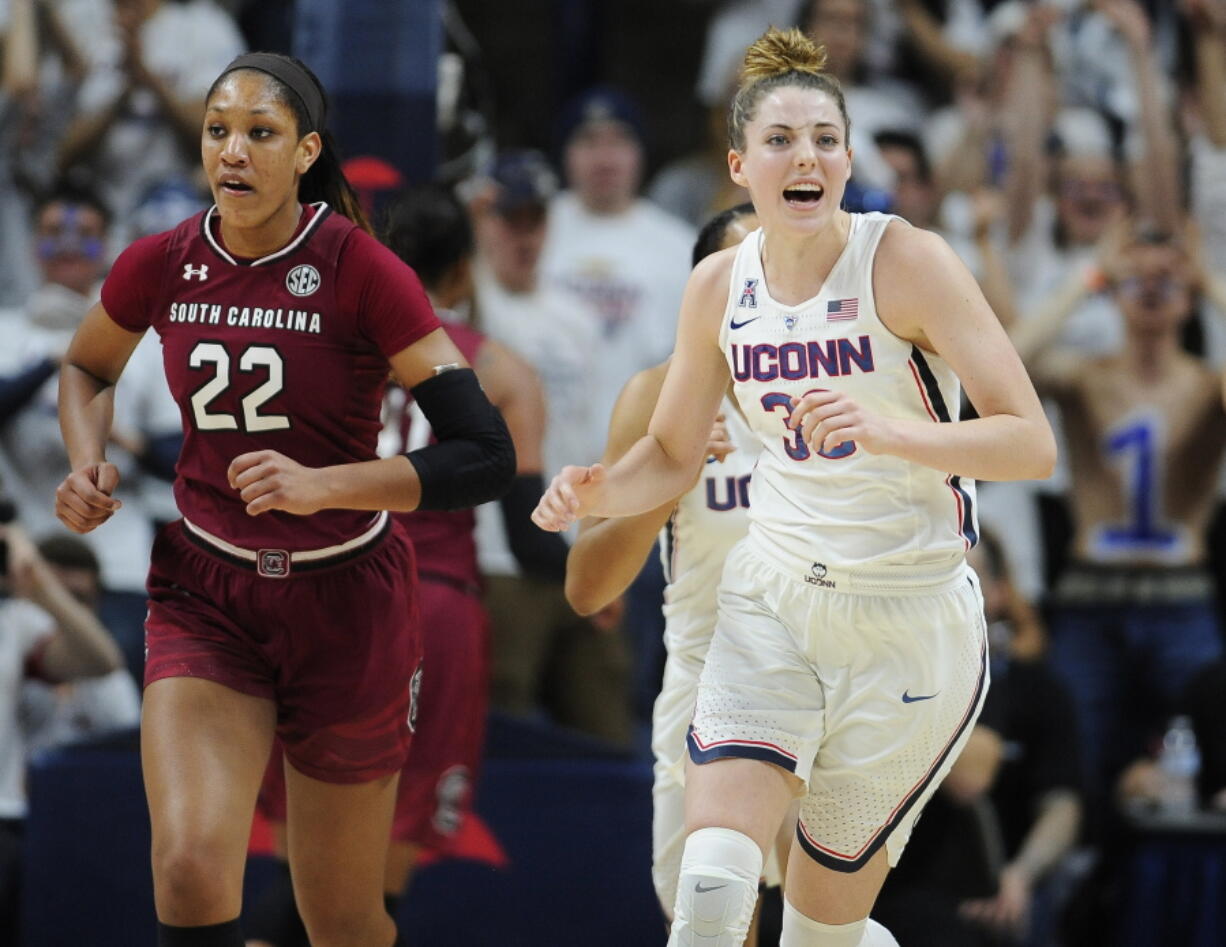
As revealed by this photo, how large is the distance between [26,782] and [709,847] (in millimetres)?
3416

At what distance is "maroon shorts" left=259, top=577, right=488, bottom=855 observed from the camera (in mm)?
5188

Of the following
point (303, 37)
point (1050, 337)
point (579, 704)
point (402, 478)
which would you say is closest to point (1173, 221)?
point (1050, 337)

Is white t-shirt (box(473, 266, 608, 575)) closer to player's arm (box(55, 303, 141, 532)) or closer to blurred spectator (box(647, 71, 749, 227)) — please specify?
blurred spectator (box(647, 71, 749, 227))

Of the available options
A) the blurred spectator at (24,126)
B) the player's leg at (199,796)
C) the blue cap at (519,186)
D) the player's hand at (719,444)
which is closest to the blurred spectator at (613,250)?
the blue cap at (519,186)

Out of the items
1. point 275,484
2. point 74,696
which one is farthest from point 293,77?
point 74,696

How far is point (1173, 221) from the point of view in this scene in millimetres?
8336

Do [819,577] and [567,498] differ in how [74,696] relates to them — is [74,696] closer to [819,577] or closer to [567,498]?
[567,498]

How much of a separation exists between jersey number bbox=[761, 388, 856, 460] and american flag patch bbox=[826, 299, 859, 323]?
0.17 metres

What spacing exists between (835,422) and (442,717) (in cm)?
208

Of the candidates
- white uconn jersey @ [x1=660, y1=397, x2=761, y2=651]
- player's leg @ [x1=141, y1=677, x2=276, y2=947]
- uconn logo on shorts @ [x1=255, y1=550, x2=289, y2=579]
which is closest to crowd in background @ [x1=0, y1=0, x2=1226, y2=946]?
white uconn jersey @ [x1=660, y1=397, x2=761, y2=651]

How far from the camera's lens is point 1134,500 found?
25.8 ft

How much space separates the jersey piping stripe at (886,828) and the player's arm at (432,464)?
96 centimetres

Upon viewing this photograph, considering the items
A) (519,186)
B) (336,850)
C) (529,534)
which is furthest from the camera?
(519,186)

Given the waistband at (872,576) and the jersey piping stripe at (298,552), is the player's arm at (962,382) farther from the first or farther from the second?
the jersey piping stripe at (298,552)
